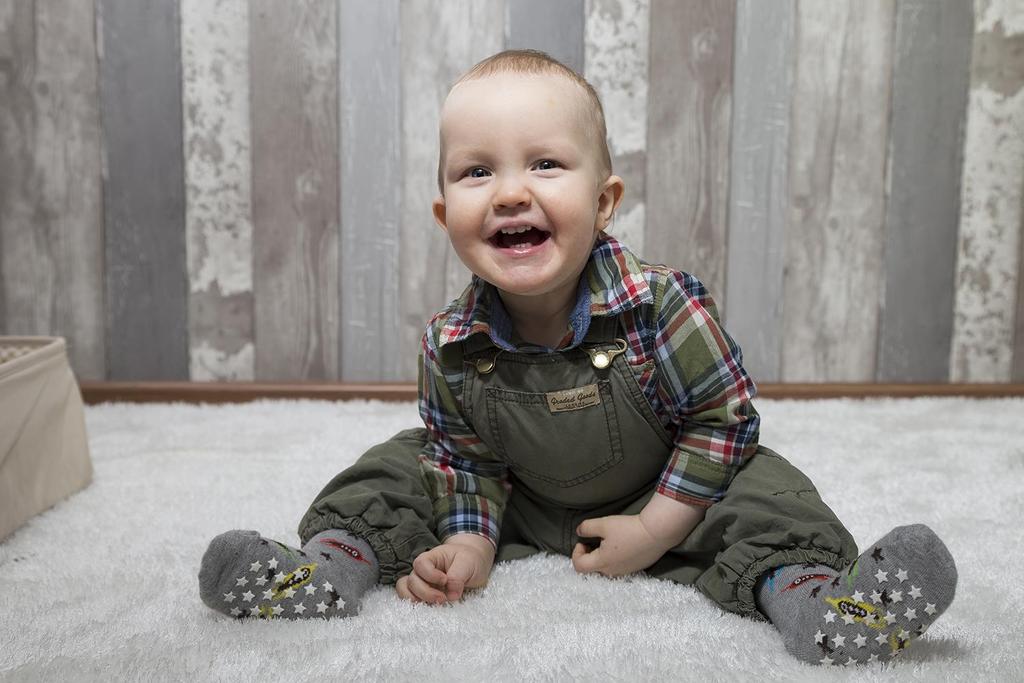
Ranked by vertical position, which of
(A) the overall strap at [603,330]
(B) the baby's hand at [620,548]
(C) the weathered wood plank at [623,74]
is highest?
(C) the weathered wood plank at [623,74]

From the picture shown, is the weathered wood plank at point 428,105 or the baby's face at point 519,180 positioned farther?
the weathered wood plank at point 428,105

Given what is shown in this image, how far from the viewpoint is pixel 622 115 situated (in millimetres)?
1721

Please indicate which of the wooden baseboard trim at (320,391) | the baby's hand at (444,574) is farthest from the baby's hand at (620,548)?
the wooden baseboard trim at (320,391)

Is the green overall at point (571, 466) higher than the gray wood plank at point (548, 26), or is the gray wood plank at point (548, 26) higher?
the gray wood plank at point (548, 26)

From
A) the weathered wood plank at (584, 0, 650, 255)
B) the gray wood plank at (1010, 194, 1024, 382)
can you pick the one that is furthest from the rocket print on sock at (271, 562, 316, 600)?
the gray wood plank at (1010, 194, 1024, 382)

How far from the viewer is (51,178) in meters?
1.72

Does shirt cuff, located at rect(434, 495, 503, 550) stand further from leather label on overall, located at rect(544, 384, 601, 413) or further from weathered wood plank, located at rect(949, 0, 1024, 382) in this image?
weathered wood plank, located at rect(949, 0, 1024, 382)

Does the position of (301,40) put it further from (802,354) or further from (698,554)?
(698,554)

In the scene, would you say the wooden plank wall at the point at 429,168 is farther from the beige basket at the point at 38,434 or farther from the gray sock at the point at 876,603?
the gray sock at the point at 876,603

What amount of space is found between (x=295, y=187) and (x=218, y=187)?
139 millimetres

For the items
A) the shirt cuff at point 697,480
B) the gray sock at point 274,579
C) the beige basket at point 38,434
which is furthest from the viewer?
the beige basket at point 38,434

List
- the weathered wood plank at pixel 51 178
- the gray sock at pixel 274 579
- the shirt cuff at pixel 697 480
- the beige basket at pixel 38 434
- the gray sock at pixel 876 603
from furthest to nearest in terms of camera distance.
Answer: the weathered wood plank at pixel 51 178
the beige basket at pixel 38 434
the shirt cuff at pixel 697 480
the gray sock at pixel 274 579
the gray sock at pixel 876 603

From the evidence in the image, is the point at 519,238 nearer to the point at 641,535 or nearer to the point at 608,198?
the point at 608,198

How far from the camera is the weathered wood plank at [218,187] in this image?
1696 mm
